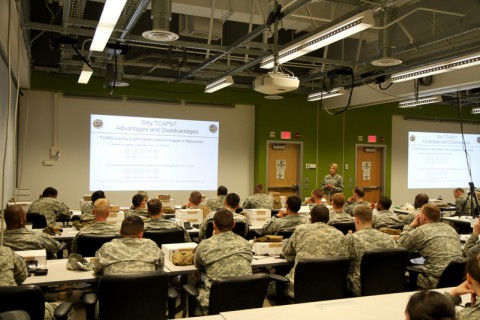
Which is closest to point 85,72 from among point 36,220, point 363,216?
point 36,220

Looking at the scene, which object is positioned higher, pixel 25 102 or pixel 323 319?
pixel 25 102

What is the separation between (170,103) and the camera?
960cm

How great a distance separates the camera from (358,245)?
369 cm

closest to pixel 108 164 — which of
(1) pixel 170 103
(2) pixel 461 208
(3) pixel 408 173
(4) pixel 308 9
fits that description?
(1) pixel 170 103

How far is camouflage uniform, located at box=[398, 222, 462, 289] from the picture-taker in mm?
3770

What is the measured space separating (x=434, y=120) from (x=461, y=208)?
4.59 meters

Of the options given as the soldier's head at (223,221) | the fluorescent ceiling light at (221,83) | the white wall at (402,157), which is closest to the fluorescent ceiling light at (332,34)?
the fluorescent ceiling light at (221,83)

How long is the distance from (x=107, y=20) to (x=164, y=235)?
2215mm

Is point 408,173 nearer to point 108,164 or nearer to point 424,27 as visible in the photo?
point 424,27

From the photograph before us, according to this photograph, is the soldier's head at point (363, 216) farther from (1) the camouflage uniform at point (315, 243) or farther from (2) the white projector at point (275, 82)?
(2) the white projector at point (275, 82)

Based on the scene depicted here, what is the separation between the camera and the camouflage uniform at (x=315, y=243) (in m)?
3.55

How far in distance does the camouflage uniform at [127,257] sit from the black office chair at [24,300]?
646 mm

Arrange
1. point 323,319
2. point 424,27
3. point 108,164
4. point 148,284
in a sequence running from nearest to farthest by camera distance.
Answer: point 323,319, point 148,284, point 424,27, point 108,164

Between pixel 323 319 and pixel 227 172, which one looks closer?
pixel 323 319
